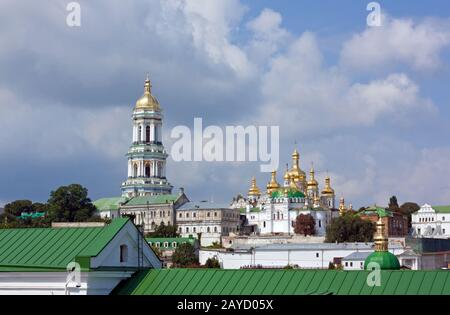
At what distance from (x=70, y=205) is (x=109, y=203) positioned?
26620 millimetres

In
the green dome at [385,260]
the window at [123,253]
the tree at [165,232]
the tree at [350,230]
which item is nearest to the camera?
the window at [123,253]

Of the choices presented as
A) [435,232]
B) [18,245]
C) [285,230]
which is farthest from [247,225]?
[18,245]

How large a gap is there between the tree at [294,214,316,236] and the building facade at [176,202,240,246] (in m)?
10.8

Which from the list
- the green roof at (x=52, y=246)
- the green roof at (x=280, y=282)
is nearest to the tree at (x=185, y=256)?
the green roof at (x=52, y=246)

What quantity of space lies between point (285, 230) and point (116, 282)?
365 ft

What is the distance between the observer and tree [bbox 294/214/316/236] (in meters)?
124

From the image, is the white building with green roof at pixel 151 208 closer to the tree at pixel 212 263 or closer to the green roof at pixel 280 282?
the tree at pixel 212 263

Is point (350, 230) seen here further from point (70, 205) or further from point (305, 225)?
point (70, 205)

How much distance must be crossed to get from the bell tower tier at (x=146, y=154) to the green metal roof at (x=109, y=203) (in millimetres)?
2152

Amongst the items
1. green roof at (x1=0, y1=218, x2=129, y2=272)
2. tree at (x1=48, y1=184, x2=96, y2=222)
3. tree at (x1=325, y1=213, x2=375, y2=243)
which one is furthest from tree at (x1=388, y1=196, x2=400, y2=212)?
green roof at (x1=0, y1=218, x2=129, y2=272)

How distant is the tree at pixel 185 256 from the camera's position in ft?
305

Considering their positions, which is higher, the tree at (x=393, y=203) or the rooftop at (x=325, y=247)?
the tree at (x=393, y=203)

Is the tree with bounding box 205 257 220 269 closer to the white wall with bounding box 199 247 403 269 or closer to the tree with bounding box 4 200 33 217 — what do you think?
the white wall with bounding box 199 247 403 269

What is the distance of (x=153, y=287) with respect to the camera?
18.2 metres
